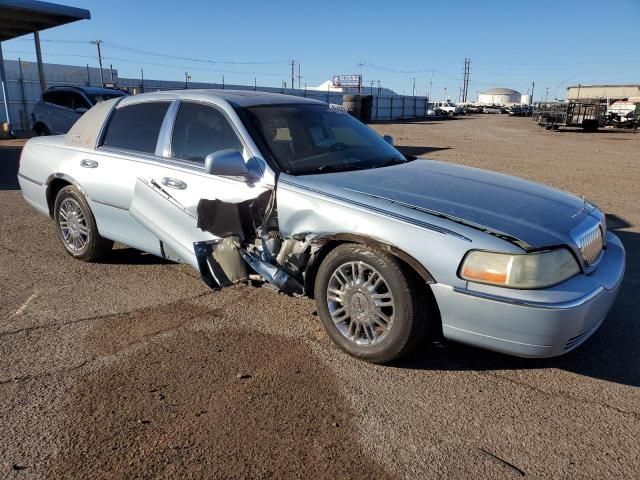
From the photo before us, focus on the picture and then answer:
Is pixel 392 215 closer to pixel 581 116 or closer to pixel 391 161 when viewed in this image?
pixel 391 161

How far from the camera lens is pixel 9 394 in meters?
2.97

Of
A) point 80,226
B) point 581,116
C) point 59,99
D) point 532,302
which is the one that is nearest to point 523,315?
point 532,302

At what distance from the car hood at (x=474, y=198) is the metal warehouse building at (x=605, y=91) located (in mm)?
51434

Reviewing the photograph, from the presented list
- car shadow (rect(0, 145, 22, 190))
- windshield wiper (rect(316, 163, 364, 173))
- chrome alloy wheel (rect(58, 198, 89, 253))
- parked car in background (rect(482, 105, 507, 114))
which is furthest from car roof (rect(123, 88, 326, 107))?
parked car in background (rect(482, 105, 507, 114))

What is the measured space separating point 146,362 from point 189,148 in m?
1.74

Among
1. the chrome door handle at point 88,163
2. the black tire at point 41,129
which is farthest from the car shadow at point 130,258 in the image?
the black tire at point 41,129

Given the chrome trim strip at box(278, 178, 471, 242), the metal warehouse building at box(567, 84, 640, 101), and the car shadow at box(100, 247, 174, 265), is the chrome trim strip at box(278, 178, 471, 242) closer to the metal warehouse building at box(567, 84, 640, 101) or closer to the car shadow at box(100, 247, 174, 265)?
the car shadow at box(100, 247, 174, 265)

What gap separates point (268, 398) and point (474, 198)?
1.77 m

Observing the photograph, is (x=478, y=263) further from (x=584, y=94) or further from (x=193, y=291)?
(x=584, y=94)

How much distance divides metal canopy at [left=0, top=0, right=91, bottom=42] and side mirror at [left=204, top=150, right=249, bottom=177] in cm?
1663

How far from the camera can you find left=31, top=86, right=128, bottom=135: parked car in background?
45.9 ft

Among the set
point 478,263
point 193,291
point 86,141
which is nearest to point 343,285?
point 478,263

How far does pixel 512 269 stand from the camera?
281 cm

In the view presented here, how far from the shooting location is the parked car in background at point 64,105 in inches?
551
